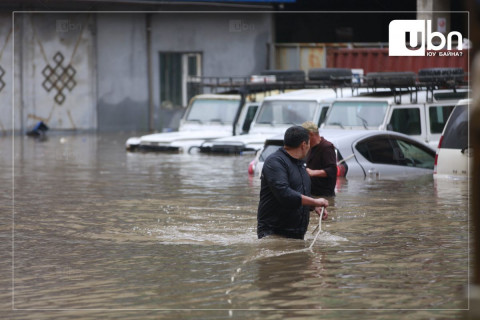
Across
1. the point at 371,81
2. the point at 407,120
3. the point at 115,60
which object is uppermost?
the point at 115,60

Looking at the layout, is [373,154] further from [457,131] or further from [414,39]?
[414,39]

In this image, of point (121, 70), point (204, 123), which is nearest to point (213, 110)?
point (204, 123)

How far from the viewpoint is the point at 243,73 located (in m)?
Result: 35.6

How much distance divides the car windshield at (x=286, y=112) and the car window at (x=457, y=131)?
22.0 ft

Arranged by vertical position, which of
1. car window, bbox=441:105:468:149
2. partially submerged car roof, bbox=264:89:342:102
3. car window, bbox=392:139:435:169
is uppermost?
partially submerged car roof, bbox=264:89:342:102

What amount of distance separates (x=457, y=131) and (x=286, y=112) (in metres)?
7.68

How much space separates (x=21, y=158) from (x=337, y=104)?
8.14 metres

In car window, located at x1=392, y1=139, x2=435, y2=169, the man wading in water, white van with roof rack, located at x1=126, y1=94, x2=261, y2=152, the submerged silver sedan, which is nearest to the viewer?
the man wading in water

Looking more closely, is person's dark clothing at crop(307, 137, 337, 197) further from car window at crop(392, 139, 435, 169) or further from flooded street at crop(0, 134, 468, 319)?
car window at crop(392, 139, 435, 169)

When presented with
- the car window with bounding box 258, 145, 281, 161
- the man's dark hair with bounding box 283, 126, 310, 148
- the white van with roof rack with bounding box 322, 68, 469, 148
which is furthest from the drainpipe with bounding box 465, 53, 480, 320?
the white van with roof rack with bounding box 322, 68, 469, 148

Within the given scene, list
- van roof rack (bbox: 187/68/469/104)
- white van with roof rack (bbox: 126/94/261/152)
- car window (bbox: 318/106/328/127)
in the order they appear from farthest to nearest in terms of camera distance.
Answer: white van with roof rack (bbox: 126/94/261/152)
car window (bbox: 318/106/328/127)
van roof rack (bbox: 187/68/469/104)

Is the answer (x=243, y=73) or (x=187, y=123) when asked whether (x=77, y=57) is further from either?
(x=187, y=123)

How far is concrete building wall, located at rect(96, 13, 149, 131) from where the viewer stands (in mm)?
35031

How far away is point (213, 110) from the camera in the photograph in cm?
2502
